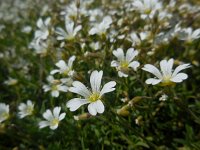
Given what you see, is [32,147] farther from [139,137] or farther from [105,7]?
[105,7]

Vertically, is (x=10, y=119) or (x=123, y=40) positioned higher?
(x=123, y=40)

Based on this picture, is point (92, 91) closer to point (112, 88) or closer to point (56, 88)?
point (112, 88)

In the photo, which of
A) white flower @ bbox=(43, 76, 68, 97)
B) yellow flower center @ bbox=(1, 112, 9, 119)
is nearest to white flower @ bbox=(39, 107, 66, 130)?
white flower @ bbox=(43, 76, 68, 97)

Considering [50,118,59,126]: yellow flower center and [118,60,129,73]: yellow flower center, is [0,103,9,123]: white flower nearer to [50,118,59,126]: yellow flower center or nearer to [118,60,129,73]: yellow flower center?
[50,118,59,126]: yellow flower center

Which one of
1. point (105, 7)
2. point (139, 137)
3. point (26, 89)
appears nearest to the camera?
point (139, 137)

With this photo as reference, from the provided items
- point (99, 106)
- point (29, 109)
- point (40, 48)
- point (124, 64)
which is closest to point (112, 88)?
point (99, 106)

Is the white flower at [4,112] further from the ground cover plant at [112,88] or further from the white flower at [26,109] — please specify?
the white flower at [26,109]

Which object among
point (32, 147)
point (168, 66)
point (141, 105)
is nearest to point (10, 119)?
point (32, 147)

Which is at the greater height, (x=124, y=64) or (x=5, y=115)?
(x=124, y=64)
